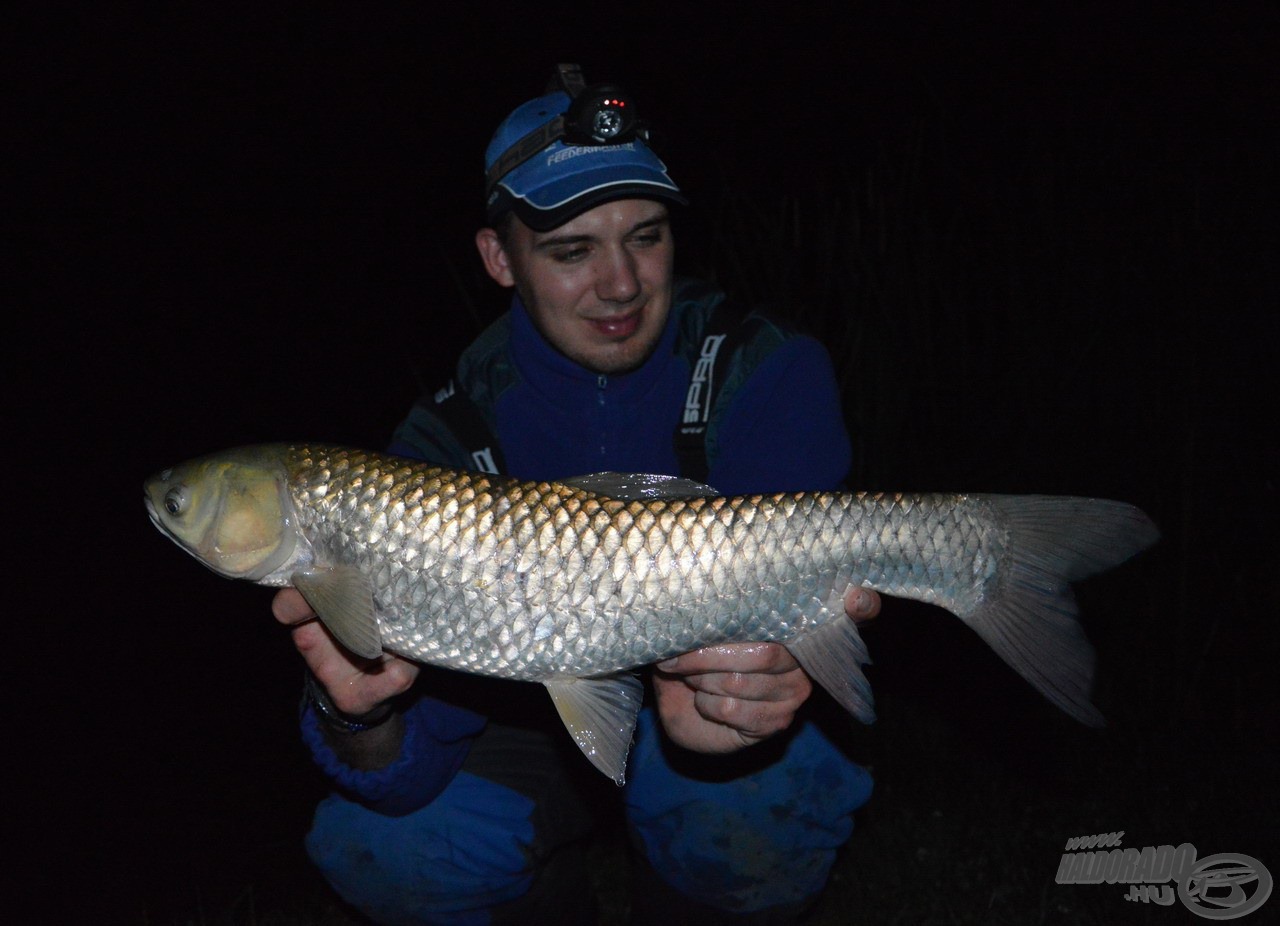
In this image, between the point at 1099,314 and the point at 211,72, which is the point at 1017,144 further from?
the point at 211,72

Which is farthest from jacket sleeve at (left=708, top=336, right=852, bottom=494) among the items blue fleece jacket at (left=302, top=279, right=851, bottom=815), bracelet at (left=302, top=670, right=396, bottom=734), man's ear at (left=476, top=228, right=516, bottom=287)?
bracelet at (left=302, top=670, right=396, bottom=734)

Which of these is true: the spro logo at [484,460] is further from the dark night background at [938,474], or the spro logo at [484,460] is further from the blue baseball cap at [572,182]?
the dark night background at [938,474]

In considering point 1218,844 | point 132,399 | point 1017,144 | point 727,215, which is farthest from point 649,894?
point 132,399

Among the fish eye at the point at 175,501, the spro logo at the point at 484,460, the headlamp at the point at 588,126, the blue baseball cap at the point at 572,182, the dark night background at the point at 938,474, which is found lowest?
the dark night background at the point at 938,474

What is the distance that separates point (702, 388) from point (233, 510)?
0.94 metres

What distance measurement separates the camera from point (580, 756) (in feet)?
7.58

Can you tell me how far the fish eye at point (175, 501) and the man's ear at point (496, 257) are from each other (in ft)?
3.34

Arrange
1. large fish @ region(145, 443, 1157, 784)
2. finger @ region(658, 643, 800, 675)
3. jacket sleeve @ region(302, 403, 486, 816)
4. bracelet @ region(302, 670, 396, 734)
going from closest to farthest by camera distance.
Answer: large fish @ region(145, 443, 1157, 784) → finger @ region(658, 643, 800, 675) → bracelet @ region(302, 670, 396, 734) → jacket sleeve @ region(302, 403, 486, 816)

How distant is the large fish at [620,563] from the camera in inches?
56.6

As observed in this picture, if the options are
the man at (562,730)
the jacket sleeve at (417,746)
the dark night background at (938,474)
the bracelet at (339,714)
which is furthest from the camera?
the dark night background at (938,474)

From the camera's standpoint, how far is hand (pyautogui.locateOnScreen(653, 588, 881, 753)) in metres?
1.58

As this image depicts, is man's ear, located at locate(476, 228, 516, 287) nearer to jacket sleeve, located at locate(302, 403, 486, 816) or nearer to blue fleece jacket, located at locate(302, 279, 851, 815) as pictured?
blue fleece jacket, located at locate(302, 279, 851, 815)

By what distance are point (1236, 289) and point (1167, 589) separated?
120cm


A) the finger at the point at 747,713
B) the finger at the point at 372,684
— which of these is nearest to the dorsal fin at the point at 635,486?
the finger at the point at 747,713
